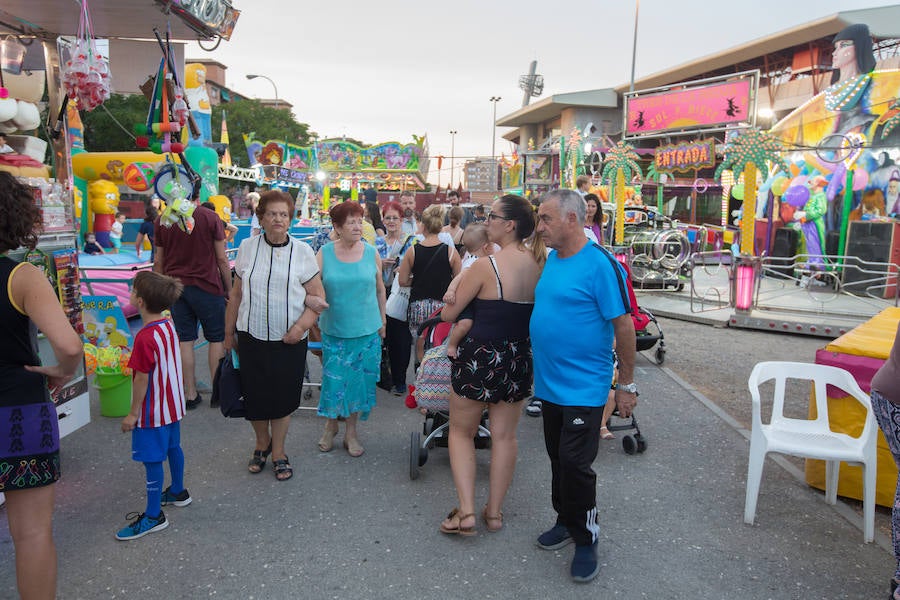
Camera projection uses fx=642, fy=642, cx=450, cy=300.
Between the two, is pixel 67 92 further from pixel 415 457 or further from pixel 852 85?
pixel 852 85

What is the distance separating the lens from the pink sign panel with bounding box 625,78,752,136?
40.8 ft

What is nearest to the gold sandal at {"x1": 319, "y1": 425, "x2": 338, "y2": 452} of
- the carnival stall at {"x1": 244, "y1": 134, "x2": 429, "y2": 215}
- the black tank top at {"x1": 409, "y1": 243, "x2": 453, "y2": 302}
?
the black tank top at {"x1": 409, "y1": 243, "x2": 453, "y2": 302}

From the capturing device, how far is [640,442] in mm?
4512

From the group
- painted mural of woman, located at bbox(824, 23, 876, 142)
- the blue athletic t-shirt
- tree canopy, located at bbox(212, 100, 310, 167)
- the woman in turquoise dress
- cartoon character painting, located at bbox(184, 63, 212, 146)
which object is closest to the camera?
the blue athletic t-shirt

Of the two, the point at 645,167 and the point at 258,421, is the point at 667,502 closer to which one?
the point at 258,421

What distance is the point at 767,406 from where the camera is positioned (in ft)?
18.6

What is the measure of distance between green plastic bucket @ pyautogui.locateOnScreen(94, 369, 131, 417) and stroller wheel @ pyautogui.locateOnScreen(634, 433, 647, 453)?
390cm

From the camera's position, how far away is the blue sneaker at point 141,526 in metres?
3.25

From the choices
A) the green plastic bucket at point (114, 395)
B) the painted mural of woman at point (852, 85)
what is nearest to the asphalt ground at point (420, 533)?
the green plastic bucket at point (114, 395)

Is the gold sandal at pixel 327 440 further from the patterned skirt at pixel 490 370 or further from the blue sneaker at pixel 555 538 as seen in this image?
the blue sneaker at pixel 555 538

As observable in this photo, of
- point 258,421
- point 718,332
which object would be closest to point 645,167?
point 718,332

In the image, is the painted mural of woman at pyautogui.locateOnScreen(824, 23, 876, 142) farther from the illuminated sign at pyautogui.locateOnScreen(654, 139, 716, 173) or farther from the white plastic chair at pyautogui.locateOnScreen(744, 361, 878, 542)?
the white plastic chair at pyautogui.locateOnScreen(744, 361, 878, 542)

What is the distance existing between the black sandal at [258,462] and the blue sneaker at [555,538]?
6.18ft

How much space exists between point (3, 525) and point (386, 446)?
2277 mm
